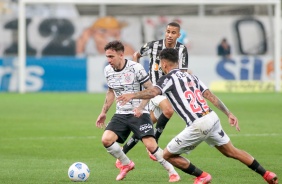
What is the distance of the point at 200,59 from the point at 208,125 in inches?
1005

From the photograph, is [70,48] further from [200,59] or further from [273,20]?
[273,20]

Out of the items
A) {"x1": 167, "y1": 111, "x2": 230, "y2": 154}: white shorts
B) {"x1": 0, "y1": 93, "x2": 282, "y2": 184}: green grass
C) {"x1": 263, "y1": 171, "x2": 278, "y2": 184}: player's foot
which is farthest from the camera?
{"x1": 0, "y1": 93, "x2": 282, "y2": 184}: green grass

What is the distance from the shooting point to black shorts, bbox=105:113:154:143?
12188 millimetres

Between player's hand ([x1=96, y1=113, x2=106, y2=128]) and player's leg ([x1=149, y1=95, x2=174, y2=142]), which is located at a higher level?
player's hand ([x1=96, y1=113, x2=106, y2=128])

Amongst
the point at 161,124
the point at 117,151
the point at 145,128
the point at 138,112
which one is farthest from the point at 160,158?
the point at 161,124

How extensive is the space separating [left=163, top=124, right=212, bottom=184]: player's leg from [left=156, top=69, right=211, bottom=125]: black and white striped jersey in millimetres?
143

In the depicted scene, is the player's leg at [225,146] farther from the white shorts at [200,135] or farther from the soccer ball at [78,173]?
the soccer ball at [78,173]

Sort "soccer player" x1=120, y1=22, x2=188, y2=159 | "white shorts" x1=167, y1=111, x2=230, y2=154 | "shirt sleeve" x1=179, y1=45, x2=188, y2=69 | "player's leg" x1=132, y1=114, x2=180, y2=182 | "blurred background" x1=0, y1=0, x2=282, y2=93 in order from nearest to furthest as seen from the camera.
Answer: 1. "white shorts" x1=167, y1=111, x2=230, y2=154
2. "player's leg" x1=132, y1=114, x2=180, y2=182
3. "soccer player" x1=120, y1=22, x2=188, y2=159
4. "shirt sleeve" x1=179, y1=45, x2=188, y2=69
5. "blurred background" x1=0, y1=0, x2=282, y2=93

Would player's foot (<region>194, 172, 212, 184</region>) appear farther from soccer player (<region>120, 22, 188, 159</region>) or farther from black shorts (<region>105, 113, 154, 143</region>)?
soccer player (<region>120, 22, 188, 159</region>)

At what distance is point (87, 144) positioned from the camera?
56.1 ft

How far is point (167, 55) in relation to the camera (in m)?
10.9

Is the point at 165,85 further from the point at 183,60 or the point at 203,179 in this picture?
the point at 183,60

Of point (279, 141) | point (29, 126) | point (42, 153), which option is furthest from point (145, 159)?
point (29, 126)

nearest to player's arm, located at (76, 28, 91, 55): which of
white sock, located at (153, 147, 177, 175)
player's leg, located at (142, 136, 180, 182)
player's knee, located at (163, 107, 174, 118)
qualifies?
player's knee, located at (163, 107, 174, 118)
